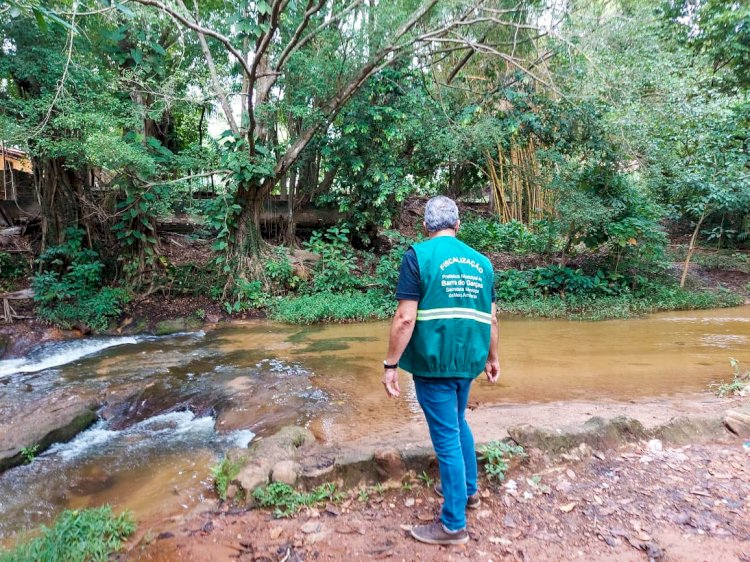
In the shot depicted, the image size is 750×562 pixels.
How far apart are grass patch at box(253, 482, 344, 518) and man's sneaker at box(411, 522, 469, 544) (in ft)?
1.92

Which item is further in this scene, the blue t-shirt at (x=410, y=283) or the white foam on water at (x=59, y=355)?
the white foam on water at (x=59, y=355)

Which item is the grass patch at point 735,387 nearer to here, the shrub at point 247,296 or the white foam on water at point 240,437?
the white foam on water at point 240,437

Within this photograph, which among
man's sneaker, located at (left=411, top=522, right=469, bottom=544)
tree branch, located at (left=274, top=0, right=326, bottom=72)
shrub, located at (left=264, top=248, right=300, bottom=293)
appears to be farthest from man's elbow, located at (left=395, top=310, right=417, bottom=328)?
shrub, located at (left=264, top=248, right=300, bottom=293)

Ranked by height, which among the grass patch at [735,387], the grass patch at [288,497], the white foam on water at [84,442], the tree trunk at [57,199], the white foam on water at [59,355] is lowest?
the grass patch at [735,387]

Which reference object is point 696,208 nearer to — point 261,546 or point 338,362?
point 338,362

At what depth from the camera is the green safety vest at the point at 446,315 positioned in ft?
7.24

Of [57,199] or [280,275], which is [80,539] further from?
[57,199]

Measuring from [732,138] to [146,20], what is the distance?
35.8 feet

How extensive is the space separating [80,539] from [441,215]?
96.2 inches

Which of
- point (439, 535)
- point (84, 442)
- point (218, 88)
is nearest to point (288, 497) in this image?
point (439, 535)

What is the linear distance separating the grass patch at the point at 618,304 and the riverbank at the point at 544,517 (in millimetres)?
6038

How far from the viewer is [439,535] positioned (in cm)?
223

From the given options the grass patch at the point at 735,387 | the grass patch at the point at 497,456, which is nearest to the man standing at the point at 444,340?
the grass patch at the point at 497,456

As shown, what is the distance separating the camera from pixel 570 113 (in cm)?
965
